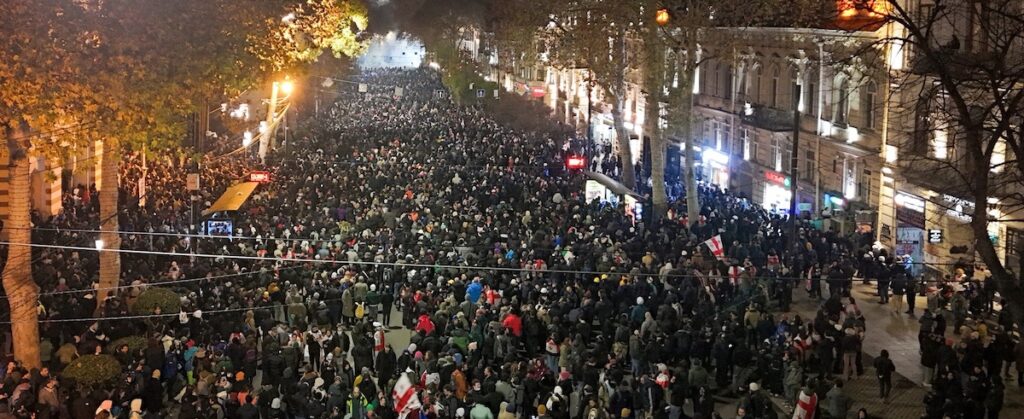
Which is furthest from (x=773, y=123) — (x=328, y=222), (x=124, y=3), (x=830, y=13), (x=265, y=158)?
(x=124, y=3)

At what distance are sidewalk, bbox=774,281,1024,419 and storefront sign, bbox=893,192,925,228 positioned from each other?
410cm

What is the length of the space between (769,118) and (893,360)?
21.4 metres

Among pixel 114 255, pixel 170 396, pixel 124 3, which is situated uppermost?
pixel 124 3

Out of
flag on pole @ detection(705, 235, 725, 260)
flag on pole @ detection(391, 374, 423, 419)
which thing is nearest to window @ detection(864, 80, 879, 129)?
flag on pole @ detection(705, 235, 725, 260)

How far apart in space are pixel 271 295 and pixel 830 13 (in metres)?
24.0

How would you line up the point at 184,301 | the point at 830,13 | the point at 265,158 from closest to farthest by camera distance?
the point at 184,301
the point at 830,13
the point at 265,158

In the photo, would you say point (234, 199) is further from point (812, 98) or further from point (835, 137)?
point (812, 98)

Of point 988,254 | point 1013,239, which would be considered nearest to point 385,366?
point 988,254

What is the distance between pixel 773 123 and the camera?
141 feet

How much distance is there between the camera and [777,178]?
140 feet

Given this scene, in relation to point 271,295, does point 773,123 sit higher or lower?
higher

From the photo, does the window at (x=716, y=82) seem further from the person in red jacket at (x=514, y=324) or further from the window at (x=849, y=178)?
the person in red jacket at (x=514, y=324)

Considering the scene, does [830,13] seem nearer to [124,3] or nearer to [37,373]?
[124,3]

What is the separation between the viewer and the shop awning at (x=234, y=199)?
104 feet
